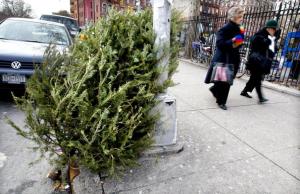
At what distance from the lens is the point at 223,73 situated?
434cm

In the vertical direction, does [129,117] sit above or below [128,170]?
above

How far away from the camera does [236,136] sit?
3.55 meters

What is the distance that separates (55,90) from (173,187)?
4.85 feet

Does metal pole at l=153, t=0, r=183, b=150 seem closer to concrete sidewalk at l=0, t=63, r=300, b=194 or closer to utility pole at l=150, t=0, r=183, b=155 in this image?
utility pole at l=150, t=0, r=183, b=155

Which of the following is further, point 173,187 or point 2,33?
point 2,33


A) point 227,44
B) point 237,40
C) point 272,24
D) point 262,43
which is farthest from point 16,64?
point 272,24

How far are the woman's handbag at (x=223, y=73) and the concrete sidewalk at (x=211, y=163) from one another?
63cm

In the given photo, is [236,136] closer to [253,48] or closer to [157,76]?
[157,76]

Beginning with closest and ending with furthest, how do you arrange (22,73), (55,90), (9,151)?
(55,90) → (9,151) → (22,73)

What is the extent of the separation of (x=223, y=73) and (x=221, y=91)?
1.41 feet

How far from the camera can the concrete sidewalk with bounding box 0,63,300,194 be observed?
2373mm

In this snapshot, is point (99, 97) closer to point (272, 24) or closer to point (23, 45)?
point (23, 45)

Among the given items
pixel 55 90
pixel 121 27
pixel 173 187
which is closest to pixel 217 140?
pixel 173 187

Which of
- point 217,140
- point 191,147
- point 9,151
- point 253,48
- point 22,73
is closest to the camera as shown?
point 9,151
